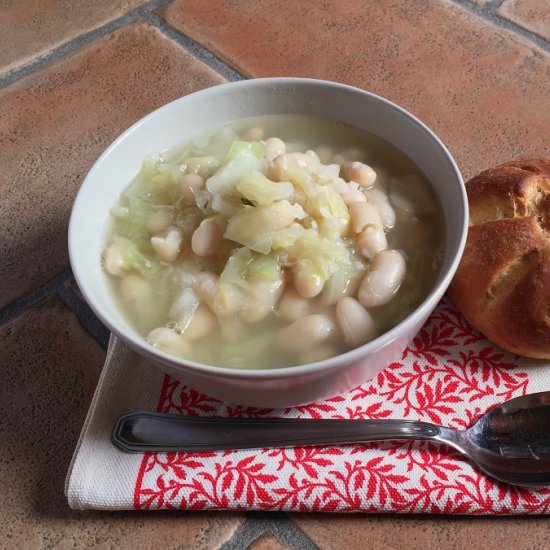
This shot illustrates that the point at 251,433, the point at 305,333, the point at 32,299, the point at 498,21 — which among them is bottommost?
the point at 32,299

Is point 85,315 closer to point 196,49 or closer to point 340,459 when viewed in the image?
point 340,459

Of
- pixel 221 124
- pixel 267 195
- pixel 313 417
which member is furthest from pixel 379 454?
pixel 221 124

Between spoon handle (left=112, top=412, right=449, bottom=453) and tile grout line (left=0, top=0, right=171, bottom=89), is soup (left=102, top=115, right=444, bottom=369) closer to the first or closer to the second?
spoon handle (left=112, top=412, right=449, bottom=453)

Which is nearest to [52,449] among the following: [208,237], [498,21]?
[208,237]

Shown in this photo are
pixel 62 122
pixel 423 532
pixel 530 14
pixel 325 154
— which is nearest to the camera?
pixel 423 532

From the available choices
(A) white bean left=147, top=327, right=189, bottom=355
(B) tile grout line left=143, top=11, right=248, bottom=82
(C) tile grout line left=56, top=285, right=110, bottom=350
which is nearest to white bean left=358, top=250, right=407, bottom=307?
(A) white bean left=147, top=327, right=189, bottom=355

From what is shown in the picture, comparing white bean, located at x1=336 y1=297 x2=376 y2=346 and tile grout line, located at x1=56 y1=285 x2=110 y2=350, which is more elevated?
white bean, located at x1=336 y1=297 x2=376 y2=346
